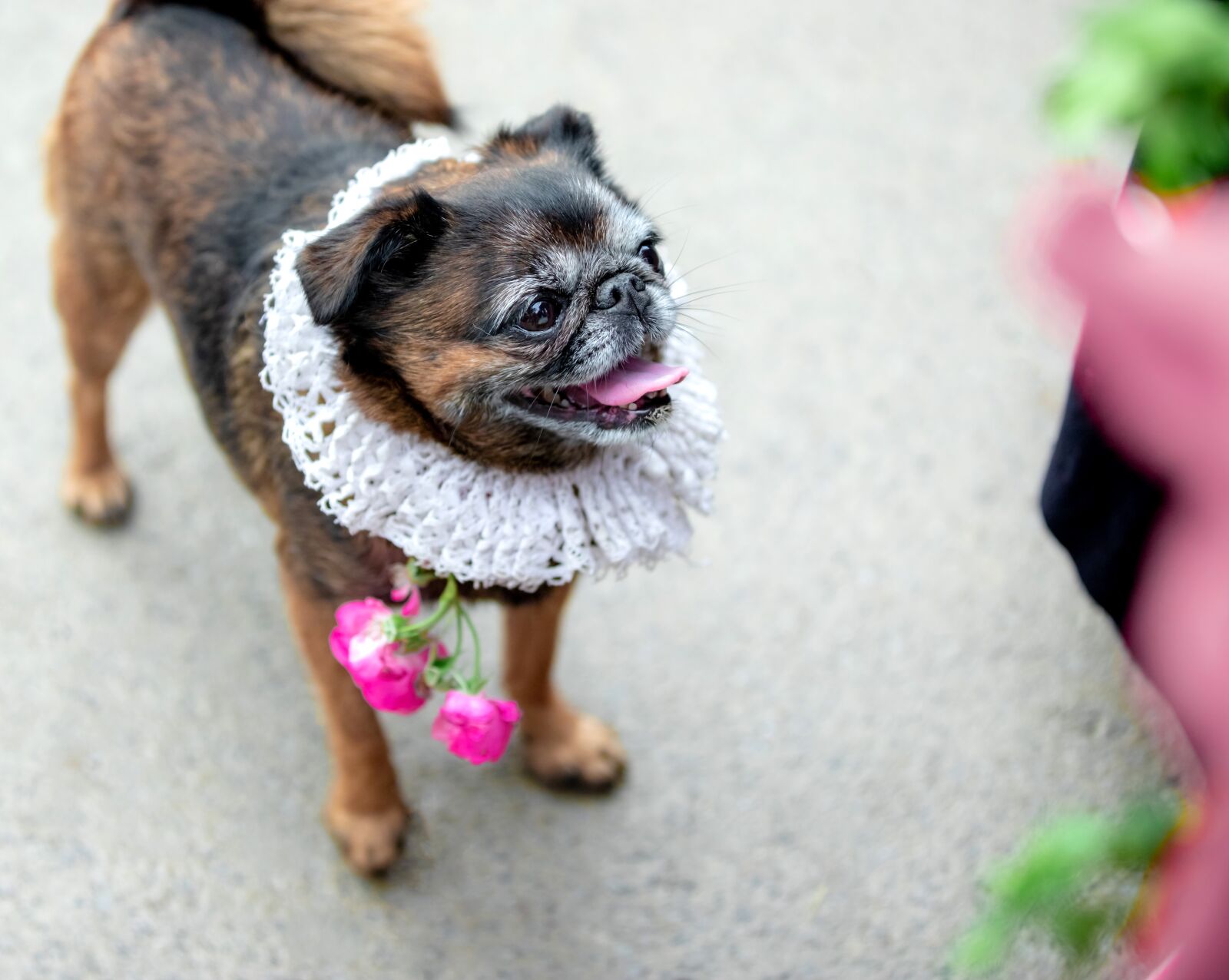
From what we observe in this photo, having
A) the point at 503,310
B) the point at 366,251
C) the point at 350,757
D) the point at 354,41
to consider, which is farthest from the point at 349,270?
the point at 350,757

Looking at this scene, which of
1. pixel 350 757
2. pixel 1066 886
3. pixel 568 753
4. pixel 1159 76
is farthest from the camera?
pixel 568 753

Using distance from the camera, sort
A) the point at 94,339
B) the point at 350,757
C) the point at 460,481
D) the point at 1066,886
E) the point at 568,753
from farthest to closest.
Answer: the point at 94,339 < the point at 568,753 < the point at 350,757 < the point at 460,481 < the point at 1066,886

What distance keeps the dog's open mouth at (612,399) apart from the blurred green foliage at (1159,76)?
3.52 ft

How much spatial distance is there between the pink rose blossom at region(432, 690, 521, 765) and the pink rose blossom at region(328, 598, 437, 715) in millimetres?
74

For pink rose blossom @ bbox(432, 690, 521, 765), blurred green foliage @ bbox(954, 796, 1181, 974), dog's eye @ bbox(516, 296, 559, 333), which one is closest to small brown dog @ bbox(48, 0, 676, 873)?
dog's eye @ bbox(516, 296, 559, 333)

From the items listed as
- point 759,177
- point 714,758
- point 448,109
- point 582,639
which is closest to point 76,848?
point 582,639

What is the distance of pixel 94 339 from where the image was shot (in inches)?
109

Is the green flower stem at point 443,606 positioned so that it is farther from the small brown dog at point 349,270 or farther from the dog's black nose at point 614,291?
the dog's black nose at point 614,291

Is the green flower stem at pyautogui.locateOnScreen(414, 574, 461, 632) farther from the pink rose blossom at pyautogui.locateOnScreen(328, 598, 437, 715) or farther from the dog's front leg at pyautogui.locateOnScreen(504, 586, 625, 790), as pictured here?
the dog's front leg at pyautogui.locateOnScreen(504, 586, 625, 790)

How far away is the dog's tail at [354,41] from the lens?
2.43 meters

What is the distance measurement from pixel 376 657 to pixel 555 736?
84 cm

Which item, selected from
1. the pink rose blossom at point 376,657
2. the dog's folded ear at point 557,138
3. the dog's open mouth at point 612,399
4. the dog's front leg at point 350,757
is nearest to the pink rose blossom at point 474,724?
the pink rose blossom at point 376,657

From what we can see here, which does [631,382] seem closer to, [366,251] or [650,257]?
[650,257]

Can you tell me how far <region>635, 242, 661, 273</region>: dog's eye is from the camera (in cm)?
184
